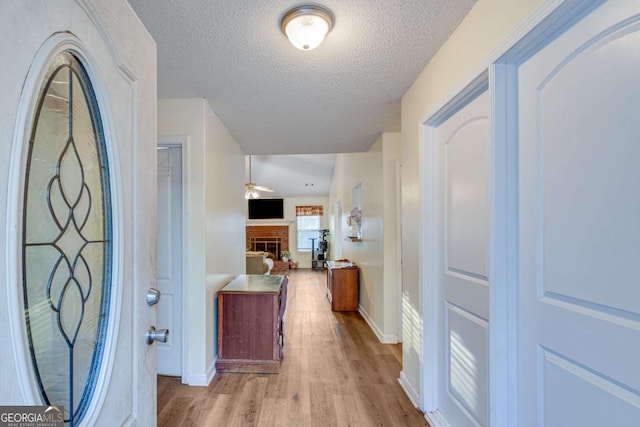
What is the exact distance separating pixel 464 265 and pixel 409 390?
1.27m

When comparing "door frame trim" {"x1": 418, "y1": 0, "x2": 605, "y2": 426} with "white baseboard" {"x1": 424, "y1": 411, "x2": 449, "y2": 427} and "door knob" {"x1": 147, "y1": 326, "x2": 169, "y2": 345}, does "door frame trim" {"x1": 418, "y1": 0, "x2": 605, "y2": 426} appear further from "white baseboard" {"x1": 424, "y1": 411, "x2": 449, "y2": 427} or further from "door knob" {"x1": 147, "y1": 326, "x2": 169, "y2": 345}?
"door knob" {"x1": 147, "y1": 326, "x2": 169, "y2": 345}

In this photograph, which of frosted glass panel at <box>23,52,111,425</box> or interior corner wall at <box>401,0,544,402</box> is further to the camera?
interior corner wall at <box>401,0,544,402</box>

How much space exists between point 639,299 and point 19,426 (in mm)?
1378

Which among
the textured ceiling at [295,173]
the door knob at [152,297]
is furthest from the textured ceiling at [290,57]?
the textured ceiling at [295,173]

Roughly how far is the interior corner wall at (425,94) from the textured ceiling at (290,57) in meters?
0.09

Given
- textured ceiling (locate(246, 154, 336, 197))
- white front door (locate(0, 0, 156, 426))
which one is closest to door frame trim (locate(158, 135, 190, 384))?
white front door (locate(0, 0, 156, 426))

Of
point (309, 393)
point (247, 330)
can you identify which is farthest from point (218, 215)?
point (309, 393)

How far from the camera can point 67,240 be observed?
2.16ft

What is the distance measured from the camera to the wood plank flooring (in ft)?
6.57

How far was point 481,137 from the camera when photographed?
1468 millimetres

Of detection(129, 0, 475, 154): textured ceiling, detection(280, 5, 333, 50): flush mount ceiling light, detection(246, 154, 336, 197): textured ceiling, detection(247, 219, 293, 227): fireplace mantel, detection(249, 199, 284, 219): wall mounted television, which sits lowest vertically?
detection(247, 219, 293, 227): fireplace mantel

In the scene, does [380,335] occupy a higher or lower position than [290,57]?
lower

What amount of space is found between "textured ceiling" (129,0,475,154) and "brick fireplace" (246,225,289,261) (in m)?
7.45

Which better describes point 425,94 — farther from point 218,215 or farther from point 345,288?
point 345,288
